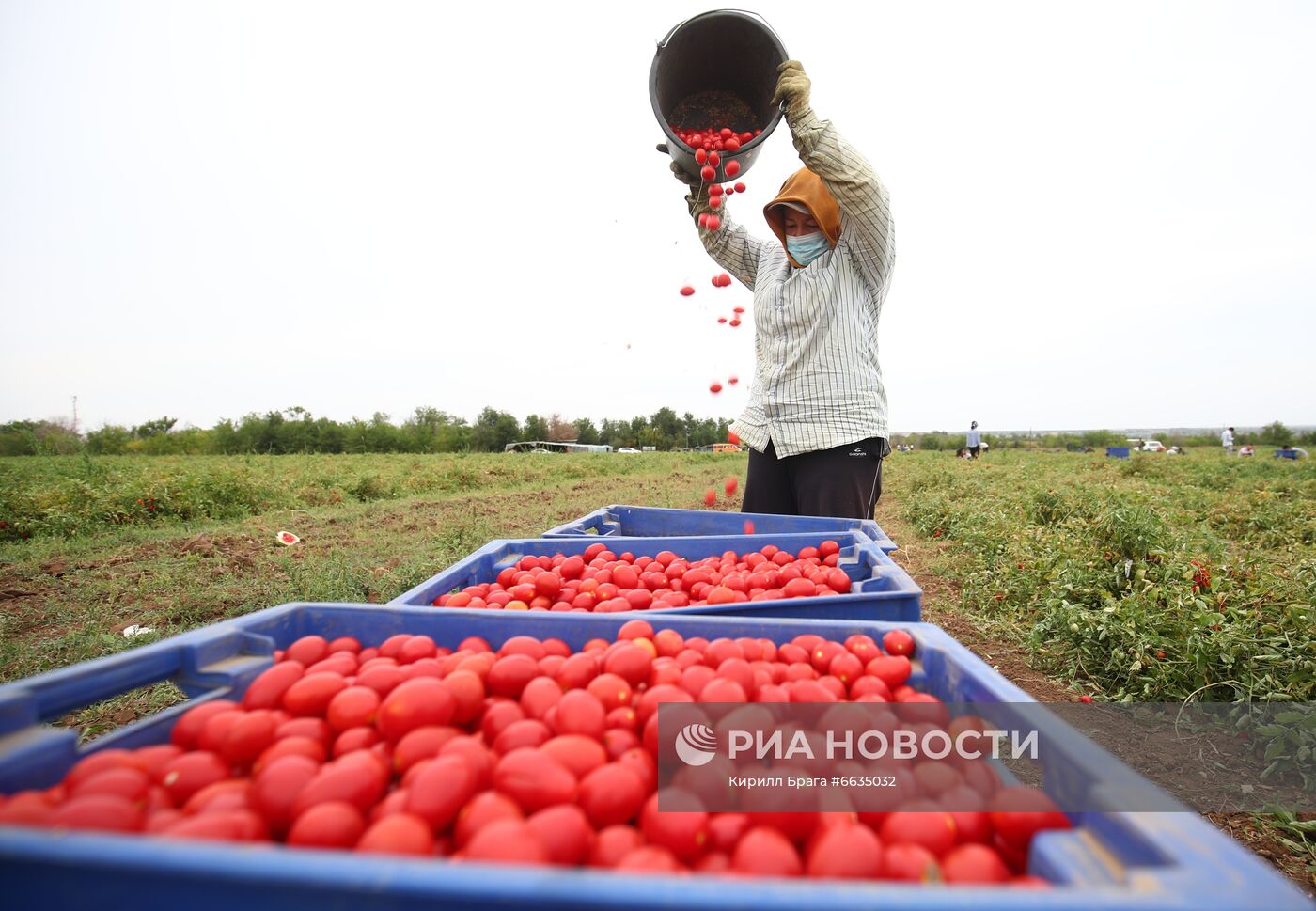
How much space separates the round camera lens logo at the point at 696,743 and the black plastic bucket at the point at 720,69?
111 inches

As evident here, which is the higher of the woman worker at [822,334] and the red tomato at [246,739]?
the woman worker at [822,334]

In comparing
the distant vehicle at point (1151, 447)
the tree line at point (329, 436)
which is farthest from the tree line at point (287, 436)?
the distant vehicle at point (1151, 447)

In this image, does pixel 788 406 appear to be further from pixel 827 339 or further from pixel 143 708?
pixel 143 708

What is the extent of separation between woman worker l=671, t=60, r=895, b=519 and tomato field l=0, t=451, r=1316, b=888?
976 mm

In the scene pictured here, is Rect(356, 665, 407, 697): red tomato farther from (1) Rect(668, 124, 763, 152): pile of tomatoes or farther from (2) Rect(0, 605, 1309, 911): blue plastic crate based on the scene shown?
(1) Rect(668, 124, 763, 152): pile of tomatoes

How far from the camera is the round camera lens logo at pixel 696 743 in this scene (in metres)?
1.00

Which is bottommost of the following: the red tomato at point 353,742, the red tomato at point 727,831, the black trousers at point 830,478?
the red tomato at point 727,831

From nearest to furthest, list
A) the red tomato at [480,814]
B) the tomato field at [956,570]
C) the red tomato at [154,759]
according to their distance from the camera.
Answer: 1. the red tomato at [480,814]
2. the red tomato at [154,759]
3. the tomato field at [956,570]

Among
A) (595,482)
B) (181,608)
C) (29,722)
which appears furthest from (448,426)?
(29,722)

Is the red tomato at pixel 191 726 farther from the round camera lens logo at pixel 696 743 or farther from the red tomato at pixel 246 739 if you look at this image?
the round camera lens logo at pixel 696 743

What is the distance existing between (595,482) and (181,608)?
12514 millimetres

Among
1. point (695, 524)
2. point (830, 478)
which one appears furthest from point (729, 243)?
point (695, 524)

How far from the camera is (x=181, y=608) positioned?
410 cm

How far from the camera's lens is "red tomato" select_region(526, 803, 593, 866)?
31.0 inches
